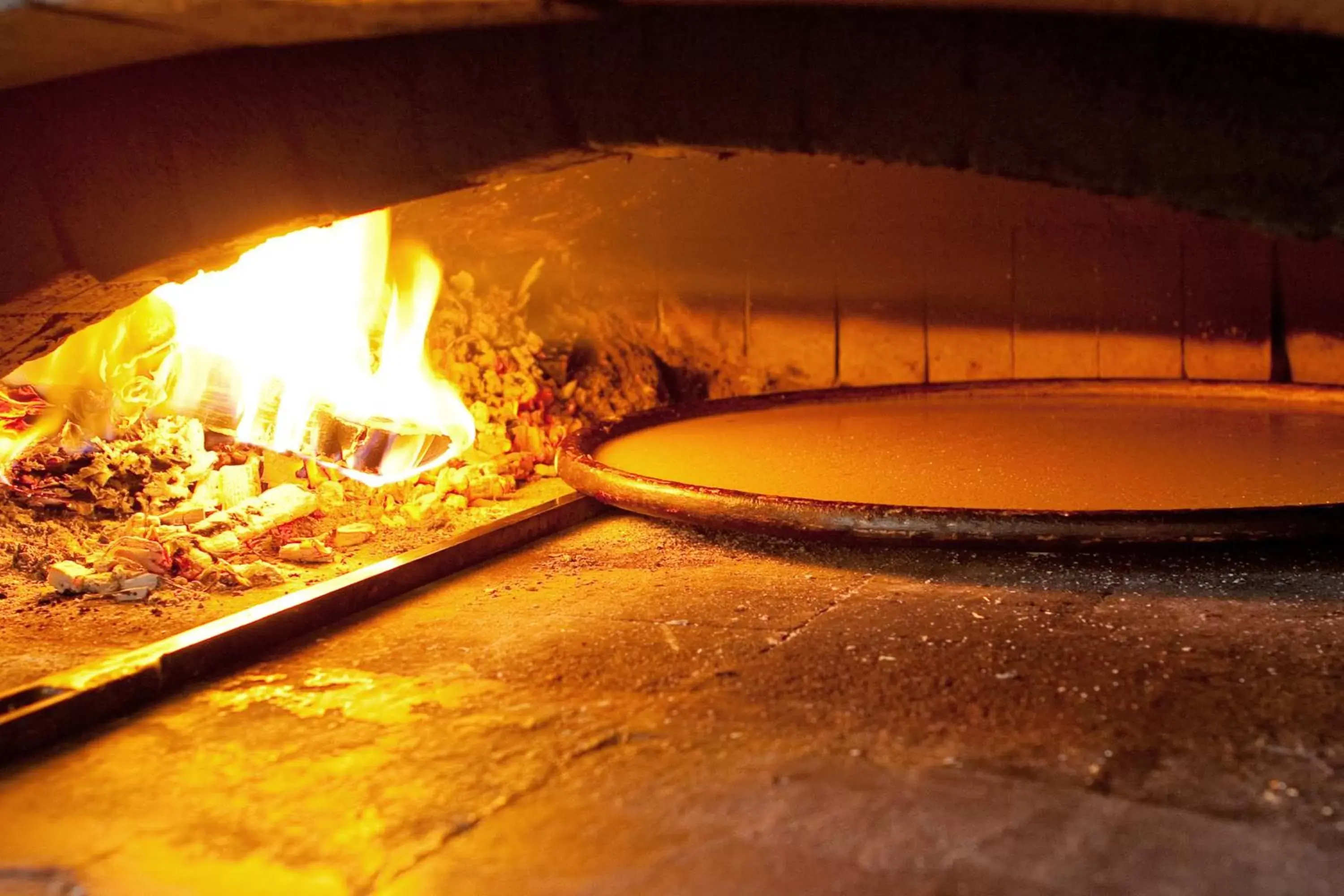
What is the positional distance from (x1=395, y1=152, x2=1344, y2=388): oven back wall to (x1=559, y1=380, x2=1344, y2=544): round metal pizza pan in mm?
543

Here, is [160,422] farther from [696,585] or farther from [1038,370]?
[1038,370]

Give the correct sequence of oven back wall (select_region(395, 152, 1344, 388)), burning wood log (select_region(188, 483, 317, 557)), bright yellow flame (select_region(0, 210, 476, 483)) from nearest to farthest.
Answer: burning wood log (select_region(188, 483, 317, 557)), bright yellow flame (select_region(0, 210, 476, 483)), oven back wall (select_region(395, 152, 1344, 388))

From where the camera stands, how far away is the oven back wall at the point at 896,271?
465 cm

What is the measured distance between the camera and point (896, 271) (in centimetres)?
505

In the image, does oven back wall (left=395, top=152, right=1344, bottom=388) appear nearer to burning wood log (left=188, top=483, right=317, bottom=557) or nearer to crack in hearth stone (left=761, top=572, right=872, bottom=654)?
burning wood log (left=188, top=483, right=317, bottom=557)

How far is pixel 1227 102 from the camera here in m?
1.75

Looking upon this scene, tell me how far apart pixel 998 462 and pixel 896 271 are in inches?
69.3

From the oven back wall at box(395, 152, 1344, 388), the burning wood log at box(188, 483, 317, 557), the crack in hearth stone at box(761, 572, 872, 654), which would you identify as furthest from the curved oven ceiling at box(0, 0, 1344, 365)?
the oven back wall at box(395, 152, 1344, 388)

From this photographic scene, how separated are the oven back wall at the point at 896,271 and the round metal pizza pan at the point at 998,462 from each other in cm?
54

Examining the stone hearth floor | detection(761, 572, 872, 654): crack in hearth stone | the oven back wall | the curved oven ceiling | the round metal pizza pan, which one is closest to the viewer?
the stone hearth floor

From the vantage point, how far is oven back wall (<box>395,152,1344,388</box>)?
4652mm

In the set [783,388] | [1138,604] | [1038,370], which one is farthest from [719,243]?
[1138,604]

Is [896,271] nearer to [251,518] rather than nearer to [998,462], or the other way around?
[998,462]

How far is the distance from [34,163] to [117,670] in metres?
0.99
